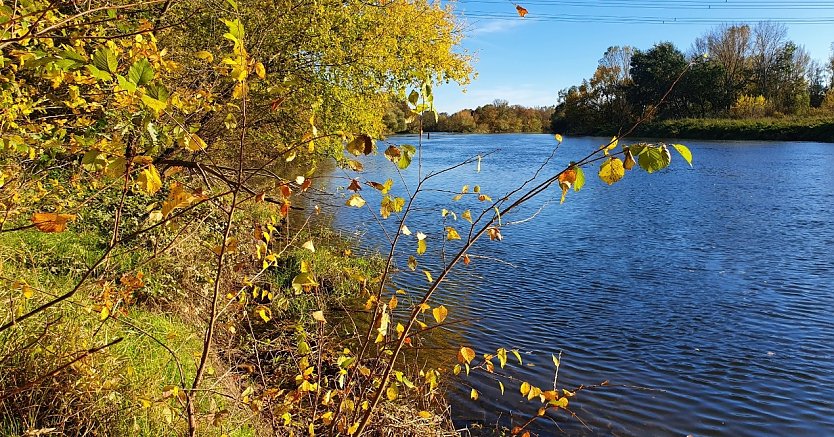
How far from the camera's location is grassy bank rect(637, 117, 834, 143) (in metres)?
44.0

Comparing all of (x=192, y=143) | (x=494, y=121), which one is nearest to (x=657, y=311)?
(x=192, y=143)

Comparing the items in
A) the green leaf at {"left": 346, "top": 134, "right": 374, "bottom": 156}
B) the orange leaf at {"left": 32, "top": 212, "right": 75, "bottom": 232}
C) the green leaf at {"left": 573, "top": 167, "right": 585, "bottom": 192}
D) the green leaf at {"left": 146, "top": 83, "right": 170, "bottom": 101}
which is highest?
the green leaf at {"left": 146, "top": 83, "right": 170, "bottom": 101}

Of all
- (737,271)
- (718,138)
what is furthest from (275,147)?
(718,138)

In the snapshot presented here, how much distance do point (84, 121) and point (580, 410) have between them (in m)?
5.20

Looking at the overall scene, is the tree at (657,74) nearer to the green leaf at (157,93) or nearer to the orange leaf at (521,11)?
the orange leaf at (521,11)

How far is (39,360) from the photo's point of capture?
343 cm

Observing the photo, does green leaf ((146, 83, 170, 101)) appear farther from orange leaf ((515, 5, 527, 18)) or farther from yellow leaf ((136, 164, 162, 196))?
orange leaf ((515, 5, 527, 18))

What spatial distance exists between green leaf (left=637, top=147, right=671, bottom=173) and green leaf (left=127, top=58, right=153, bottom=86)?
1503 millimetres

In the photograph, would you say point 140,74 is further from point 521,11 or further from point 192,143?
point 521,11

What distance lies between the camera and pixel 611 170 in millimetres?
1970

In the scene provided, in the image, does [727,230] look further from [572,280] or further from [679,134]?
[679,134]

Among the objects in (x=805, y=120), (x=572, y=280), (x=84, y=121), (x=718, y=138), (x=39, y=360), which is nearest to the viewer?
(x=39, y=360)

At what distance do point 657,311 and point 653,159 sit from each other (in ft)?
25.9

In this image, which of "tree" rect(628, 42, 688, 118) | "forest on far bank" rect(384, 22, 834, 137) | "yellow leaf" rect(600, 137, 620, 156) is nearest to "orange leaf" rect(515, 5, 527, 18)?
"yellow leaf" rect(600, 137, 620, 156)
